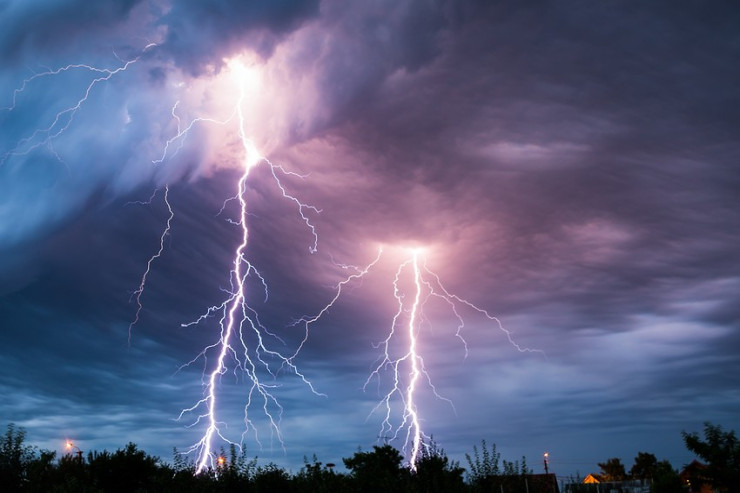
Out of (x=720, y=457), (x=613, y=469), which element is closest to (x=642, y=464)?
(x=613, y=469)

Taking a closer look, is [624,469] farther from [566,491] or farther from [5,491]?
[5,491]

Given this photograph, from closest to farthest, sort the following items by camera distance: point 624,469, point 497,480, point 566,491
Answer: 1. point 497,480
2. point 566,491
3. point 624,469

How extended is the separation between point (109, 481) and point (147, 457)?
1.57 m

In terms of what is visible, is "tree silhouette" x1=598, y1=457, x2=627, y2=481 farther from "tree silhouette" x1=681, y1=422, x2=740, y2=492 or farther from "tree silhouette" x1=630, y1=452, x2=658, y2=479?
"tree silhouette" x1=681, y1=422, x2=740, y2=492

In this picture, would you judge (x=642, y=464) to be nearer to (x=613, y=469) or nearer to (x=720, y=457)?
(x=613, y=469)

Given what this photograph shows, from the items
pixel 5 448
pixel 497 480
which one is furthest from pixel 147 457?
pixel 497 480

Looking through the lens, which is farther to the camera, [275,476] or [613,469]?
[613,469]

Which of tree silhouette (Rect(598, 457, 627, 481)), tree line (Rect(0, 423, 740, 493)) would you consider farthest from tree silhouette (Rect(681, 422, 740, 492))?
tree silhouette (Rect(598, 457, 627, 481))

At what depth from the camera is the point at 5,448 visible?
21953mm

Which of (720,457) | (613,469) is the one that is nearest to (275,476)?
(720,457)

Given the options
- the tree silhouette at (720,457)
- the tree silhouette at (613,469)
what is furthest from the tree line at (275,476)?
the tree silhouette at (613,469)

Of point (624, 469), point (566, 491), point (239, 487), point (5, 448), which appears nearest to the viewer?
point (566, 491)

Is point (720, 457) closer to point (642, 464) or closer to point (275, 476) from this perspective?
point (275, 476)

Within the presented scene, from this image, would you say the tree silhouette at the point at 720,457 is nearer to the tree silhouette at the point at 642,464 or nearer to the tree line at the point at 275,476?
the tree line at the point at 275,476
